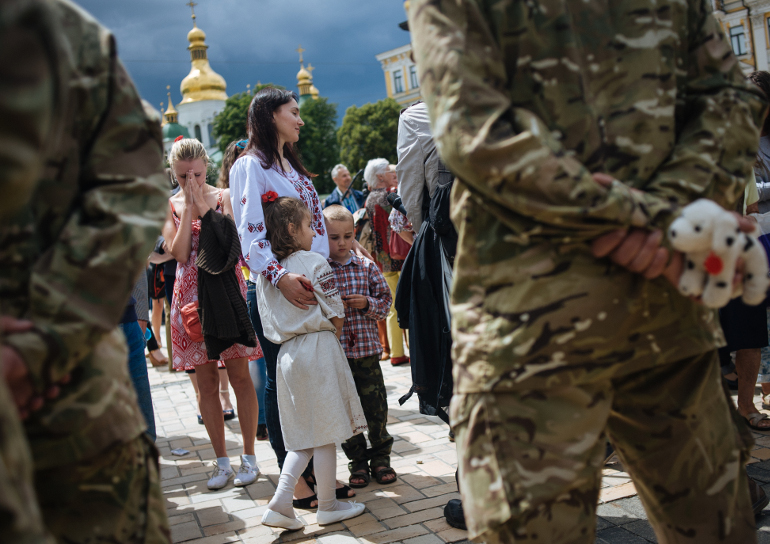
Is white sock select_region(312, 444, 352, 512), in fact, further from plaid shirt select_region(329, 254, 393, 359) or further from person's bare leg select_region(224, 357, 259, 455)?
person's bare leg select_region(224, 357, 259, 455)

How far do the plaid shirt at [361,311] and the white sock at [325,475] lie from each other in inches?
29.1

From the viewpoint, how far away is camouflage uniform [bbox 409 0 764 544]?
1.51 m

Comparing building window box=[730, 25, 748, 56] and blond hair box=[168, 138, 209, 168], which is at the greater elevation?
building window box=[730, 25, 748, 56]

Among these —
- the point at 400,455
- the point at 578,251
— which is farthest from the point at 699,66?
the point at 400,455

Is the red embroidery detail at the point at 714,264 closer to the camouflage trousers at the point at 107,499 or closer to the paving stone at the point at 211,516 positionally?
the camouflage trousers at the point at 107,499

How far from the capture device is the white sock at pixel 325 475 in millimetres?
3365

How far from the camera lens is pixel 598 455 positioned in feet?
5.27

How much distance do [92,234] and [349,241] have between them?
2.84m

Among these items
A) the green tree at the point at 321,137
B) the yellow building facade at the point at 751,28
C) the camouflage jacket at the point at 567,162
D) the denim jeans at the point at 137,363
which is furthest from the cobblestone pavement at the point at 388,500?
the green tree at the point at 321,137

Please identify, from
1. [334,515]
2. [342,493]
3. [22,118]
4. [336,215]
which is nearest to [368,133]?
[336,215]

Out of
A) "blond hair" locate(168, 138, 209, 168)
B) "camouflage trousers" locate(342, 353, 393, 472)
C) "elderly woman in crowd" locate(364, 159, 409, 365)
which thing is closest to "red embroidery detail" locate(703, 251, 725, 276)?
"camouflage trousers" locate(342, 353, 393, 472)

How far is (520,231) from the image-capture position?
1.54 m

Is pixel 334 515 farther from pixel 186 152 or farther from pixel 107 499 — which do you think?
pixel 186 152

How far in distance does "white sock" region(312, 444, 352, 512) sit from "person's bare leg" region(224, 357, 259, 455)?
104 cm
